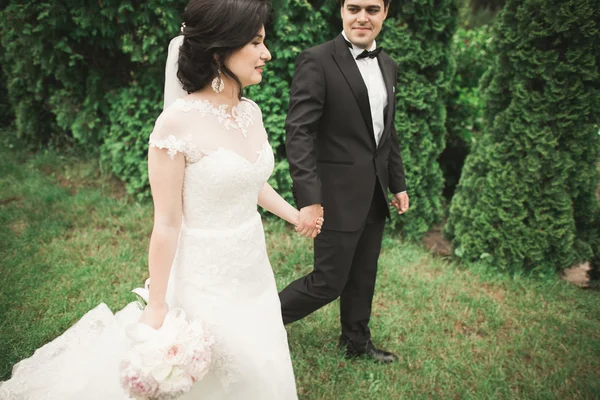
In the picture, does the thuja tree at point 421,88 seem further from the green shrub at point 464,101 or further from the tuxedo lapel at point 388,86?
the tuxedo lapel at point 388,86

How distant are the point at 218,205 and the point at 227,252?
8.2 inches

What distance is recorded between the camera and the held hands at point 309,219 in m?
2.47

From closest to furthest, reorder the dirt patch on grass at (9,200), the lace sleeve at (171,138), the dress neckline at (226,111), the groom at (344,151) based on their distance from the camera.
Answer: the lace sleeve at (171,138) → the dress neckline at (226,111) → the groom at (344,151) → the dirt patch on grass at (9,200)

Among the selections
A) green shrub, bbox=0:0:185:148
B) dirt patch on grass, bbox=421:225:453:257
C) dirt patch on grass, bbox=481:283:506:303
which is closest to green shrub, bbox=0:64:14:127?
green shrub, bbox=0:0:185:148

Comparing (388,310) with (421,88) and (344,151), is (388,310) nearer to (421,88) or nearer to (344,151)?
(344,151)

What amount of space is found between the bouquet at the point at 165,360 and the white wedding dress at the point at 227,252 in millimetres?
166

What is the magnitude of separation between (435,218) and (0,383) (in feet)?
13.7

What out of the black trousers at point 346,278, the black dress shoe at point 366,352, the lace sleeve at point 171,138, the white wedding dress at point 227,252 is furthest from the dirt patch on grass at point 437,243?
the lace sleeve at point 171,138

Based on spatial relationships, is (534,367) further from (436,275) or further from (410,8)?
(410,8)

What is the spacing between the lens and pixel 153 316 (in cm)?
186

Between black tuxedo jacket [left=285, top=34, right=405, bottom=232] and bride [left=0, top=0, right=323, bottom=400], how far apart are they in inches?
17.7

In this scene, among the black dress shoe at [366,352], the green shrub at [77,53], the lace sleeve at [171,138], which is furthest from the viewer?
the green shrub at [77,53]

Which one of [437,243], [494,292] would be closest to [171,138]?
[494,292]

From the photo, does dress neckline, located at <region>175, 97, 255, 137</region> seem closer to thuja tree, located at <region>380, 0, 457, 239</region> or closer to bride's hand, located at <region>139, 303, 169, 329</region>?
bride's hand, located at <region>139, 303, 169, 329</region>
